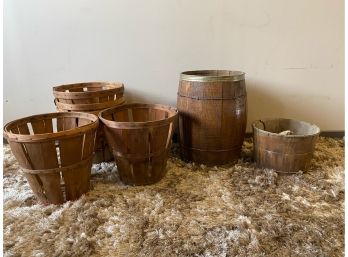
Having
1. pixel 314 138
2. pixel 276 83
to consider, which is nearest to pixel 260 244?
pixel 314 138

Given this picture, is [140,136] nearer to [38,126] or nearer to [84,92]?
[84,92]

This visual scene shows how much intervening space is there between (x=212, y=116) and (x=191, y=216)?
0.71 m

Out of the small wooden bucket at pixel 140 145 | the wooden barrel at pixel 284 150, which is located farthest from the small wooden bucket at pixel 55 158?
the wooden barrel at pixel 284 150

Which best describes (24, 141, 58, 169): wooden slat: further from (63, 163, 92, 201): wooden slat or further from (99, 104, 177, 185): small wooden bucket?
(99, 104, 177, 185): small wooden bucket

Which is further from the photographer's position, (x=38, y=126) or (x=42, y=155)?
(x=38, y=126)

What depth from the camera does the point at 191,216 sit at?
154 cm

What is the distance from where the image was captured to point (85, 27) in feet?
7.51

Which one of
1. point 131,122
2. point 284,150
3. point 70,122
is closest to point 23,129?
point 70,122

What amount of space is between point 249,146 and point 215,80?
0.81 metres

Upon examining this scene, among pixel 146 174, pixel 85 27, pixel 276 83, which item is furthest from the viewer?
pixel 276 83

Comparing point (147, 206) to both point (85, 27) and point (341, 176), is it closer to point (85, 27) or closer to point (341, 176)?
point (341, 176)

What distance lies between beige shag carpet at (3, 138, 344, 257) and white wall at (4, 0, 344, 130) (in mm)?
777

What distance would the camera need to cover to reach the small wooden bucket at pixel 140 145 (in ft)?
5.59

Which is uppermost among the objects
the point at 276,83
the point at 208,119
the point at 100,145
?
the point at 276,83
